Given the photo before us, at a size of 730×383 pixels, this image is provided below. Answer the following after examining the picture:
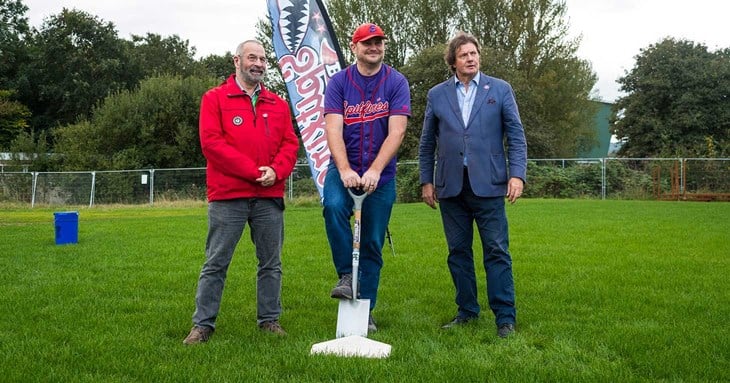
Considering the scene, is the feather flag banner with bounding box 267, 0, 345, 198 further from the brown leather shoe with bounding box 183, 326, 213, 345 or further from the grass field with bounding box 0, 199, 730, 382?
the brown leather shoe with bounding box 183, 326, 213, 345

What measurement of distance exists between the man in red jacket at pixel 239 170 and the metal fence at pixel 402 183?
20381 millimetres

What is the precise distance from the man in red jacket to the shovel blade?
441mm

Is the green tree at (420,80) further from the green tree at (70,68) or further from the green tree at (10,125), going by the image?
the green tree at (70,68)

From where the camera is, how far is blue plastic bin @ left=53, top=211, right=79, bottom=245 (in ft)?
34.5

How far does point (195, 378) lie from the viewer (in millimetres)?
3418

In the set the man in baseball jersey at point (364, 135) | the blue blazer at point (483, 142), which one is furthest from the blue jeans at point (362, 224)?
the blue blazer at point (483, 142)

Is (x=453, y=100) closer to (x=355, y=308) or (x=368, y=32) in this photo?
(x=368, y=32)

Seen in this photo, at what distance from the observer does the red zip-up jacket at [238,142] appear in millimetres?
4320

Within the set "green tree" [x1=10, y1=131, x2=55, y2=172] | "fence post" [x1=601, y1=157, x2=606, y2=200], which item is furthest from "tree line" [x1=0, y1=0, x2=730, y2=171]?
"fence post" [x1=601, y1=157, x2=606, y2=200]

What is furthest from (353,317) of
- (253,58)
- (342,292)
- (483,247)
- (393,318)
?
(253,58)

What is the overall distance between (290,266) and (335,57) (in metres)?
3.08

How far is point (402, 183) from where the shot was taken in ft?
87.4

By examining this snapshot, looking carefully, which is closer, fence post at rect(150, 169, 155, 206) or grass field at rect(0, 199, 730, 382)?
grass field at rect(0, 199, 730, 382)

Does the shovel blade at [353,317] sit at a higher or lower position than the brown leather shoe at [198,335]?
higher
